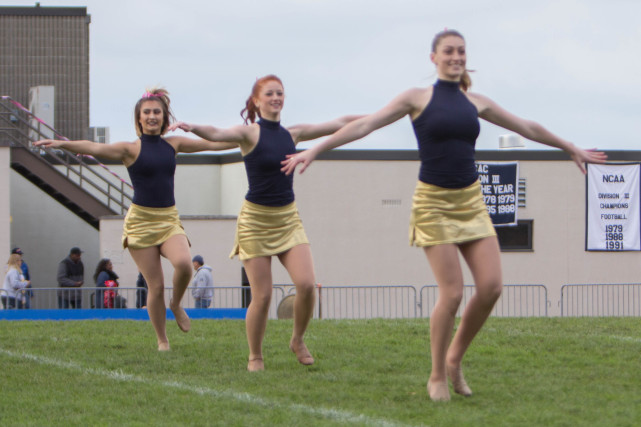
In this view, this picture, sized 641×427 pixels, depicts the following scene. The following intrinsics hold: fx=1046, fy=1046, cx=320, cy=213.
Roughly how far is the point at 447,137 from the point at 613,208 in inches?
873

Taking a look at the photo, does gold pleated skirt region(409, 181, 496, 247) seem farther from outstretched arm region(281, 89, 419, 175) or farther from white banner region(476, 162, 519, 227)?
white banner region(476, 162, 519, 227)

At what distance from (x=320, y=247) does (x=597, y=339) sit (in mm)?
17186

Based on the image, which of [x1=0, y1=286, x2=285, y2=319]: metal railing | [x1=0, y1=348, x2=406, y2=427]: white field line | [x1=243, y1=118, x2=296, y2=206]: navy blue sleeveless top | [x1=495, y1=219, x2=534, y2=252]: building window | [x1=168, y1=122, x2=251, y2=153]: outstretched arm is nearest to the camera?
[x1=0, y1=348, x2=406, y2=427]: white field line

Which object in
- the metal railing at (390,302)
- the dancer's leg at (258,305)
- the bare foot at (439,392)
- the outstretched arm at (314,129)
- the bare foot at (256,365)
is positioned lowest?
the metal railing at (390,302)

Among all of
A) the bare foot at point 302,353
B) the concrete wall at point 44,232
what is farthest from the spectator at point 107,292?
the bare foot at point 302,353

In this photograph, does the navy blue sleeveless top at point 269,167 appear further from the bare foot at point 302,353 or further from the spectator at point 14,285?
the spectator at point 14,285

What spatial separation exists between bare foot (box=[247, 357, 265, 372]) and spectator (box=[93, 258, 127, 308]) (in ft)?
39.9

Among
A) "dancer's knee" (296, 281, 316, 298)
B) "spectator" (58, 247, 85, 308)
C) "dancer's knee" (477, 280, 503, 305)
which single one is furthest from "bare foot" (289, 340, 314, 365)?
"spectator" (58, 247, 85, 308)

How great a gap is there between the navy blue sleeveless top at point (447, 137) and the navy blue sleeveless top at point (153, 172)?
10.0 feet

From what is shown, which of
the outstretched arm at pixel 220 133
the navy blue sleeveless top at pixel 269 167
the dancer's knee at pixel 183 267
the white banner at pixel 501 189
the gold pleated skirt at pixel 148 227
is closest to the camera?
the outstretched arm at pixel 220 133

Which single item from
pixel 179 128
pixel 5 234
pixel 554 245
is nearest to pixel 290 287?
pixel 5 234

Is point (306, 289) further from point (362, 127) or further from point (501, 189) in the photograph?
point (501, 189)

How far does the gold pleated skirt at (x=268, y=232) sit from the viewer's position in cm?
757

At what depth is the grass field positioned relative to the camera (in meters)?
5.75
